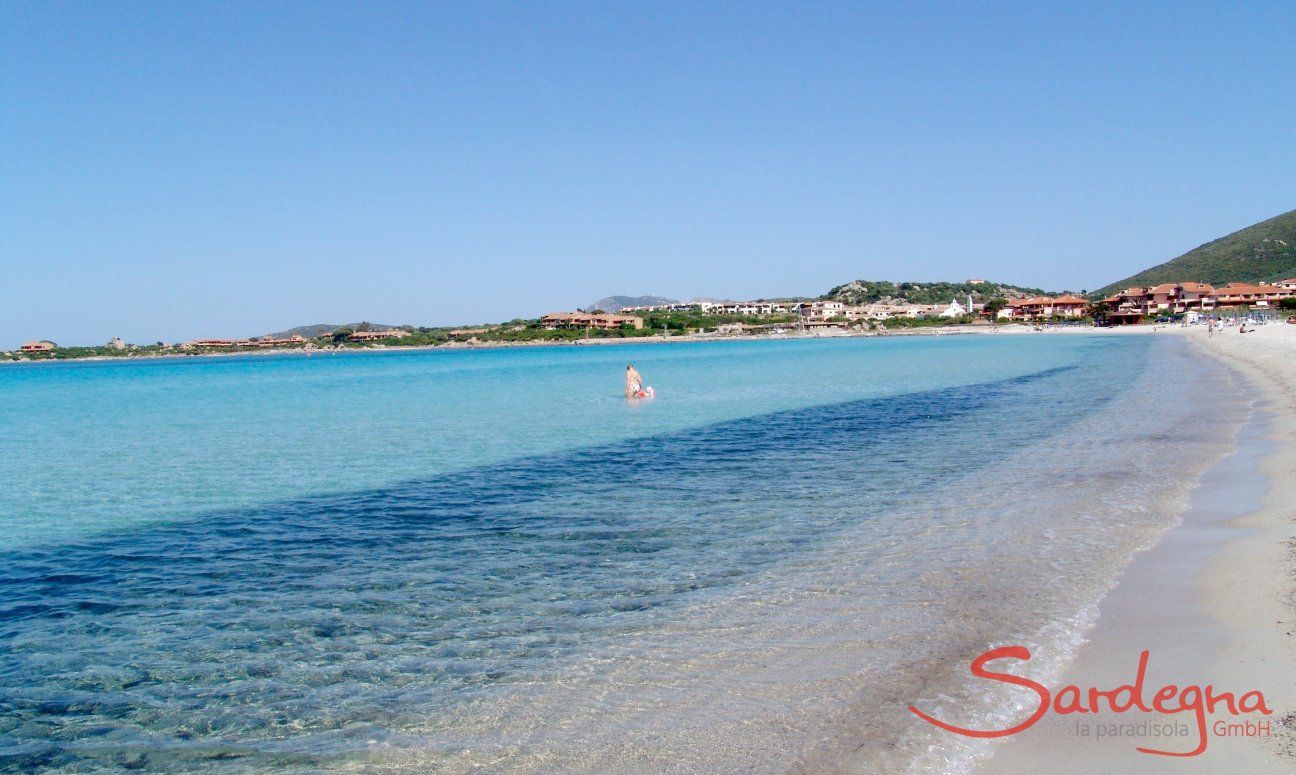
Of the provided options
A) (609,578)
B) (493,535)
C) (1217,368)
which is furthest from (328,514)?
(1217,368)

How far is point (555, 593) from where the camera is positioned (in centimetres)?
669

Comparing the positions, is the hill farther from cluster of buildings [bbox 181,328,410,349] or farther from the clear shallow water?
cluster of buildings [bbox 181,328,410,349]

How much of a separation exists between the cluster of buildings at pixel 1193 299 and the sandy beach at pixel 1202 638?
117744 millimetres

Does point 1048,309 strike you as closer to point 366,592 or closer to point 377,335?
point 377,335

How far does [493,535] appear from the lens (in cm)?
885

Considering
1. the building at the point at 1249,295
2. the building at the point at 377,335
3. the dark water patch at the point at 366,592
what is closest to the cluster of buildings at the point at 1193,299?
the building at the point at 1249,295

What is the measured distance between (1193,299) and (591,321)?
348 ft

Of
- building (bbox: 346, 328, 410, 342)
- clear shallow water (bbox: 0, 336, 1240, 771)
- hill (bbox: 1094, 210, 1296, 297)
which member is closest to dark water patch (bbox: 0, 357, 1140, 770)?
clear shallow water (bbox: 0, 336, 1240, 771)

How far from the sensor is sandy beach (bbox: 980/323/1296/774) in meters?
3.73

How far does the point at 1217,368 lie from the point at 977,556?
31.3 metres

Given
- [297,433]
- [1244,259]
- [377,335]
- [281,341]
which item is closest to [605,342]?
[377,335]

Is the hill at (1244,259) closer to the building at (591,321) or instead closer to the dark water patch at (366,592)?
the building at (591,321)

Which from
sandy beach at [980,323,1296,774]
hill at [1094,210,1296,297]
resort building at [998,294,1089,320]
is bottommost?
sandy beach at [980,323,1296,774]

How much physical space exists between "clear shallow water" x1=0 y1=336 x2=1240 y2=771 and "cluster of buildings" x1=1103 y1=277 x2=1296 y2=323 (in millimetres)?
116223
